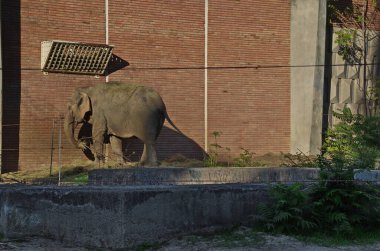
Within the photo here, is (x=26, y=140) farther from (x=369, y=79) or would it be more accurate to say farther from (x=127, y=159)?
(x=369, y=79)

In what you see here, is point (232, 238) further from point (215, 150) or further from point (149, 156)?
point (215, 150)

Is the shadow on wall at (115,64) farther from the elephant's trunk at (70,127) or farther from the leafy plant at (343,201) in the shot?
the leafy plant at (343,201)

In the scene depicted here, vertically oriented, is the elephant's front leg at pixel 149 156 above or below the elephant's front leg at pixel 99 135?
below

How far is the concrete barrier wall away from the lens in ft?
27.9

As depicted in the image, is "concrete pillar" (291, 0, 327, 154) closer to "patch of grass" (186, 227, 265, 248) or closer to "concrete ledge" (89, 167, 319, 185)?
"concrete ledge" (89, 167, 319, 185)

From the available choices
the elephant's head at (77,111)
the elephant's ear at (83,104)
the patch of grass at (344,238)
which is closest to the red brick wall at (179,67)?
the elephant's head at (77,111)

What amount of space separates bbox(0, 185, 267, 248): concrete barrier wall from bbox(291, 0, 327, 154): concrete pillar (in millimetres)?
13857

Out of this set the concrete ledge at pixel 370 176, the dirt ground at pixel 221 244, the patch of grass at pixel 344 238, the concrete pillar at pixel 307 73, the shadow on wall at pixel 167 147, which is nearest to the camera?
the dirt ground at pixel 221 244

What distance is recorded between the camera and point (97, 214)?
854 cm

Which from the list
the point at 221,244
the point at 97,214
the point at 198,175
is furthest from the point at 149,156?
the point at 221,244

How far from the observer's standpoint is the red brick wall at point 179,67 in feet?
59.7

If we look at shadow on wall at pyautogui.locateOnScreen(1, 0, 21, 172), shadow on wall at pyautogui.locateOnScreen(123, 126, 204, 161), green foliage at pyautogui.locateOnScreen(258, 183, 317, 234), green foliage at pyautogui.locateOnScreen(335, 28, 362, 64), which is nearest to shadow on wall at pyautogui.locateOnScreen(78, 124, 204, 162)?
shadow on wall at pyautogui.locateOnScreen(123, 126, 204, 161)

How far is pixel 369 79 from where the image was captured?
24.5 m

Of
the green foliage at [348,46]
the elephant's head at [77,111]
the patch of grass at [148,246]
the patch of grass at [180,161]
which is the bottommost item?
the patch of grass at [148,246]
